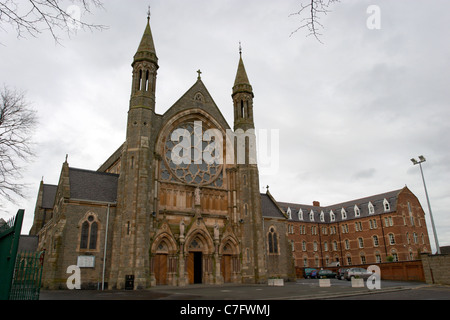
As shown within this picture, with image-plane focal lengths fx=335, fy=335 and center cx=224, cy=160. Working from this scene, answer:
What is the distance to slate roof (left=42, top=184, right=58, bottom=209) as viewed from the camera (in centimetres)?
4684

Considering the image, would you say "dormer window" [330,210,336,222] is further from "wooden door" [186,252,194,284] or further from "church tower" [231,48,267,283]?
"wooden door" [186,252,194,284]

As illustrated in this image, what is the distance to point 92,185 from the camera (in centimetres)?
→ 2959

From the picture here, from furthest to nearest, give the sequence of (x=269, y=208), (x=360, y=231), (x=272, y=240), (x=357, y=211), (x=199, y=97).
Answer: (x=357, y=211), (x=360, y=231), (x=269, y=208), (x=272, y=240), (x=199, y=97)

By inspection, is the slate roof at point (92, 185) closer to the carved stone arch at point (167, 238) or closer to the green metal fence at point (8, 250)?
the carved stone arch at point (167, 238)

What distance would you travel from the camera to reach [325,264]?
6725 centimetres

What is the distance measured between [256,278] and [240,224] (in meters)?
5.34

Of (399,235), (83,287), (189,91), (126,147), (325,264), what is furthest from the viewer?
(325,264)

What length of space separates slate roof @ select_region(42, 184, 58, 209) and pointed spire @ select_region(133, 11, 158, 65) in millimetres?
26385

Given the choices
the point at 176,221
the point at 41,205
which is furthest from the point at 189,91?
the point at 41,205

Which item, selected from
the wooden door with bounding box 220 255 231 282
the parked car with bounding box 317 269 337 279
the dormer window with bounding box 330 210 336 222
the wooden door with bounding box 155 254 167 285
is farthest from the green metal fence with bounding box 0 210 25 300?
the dormer window with bounding box 330 210 336 222

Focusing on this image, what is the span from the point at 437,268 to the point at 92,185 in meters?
29.3

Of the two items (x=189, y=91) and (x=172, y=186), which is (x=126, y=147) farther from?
(x=189, y=91)

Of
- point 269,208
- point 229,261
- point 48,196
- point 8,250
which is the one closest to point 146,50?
point 229,261

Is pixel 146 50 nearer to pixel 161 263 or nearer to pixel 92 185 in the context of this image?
pixel 92 185
